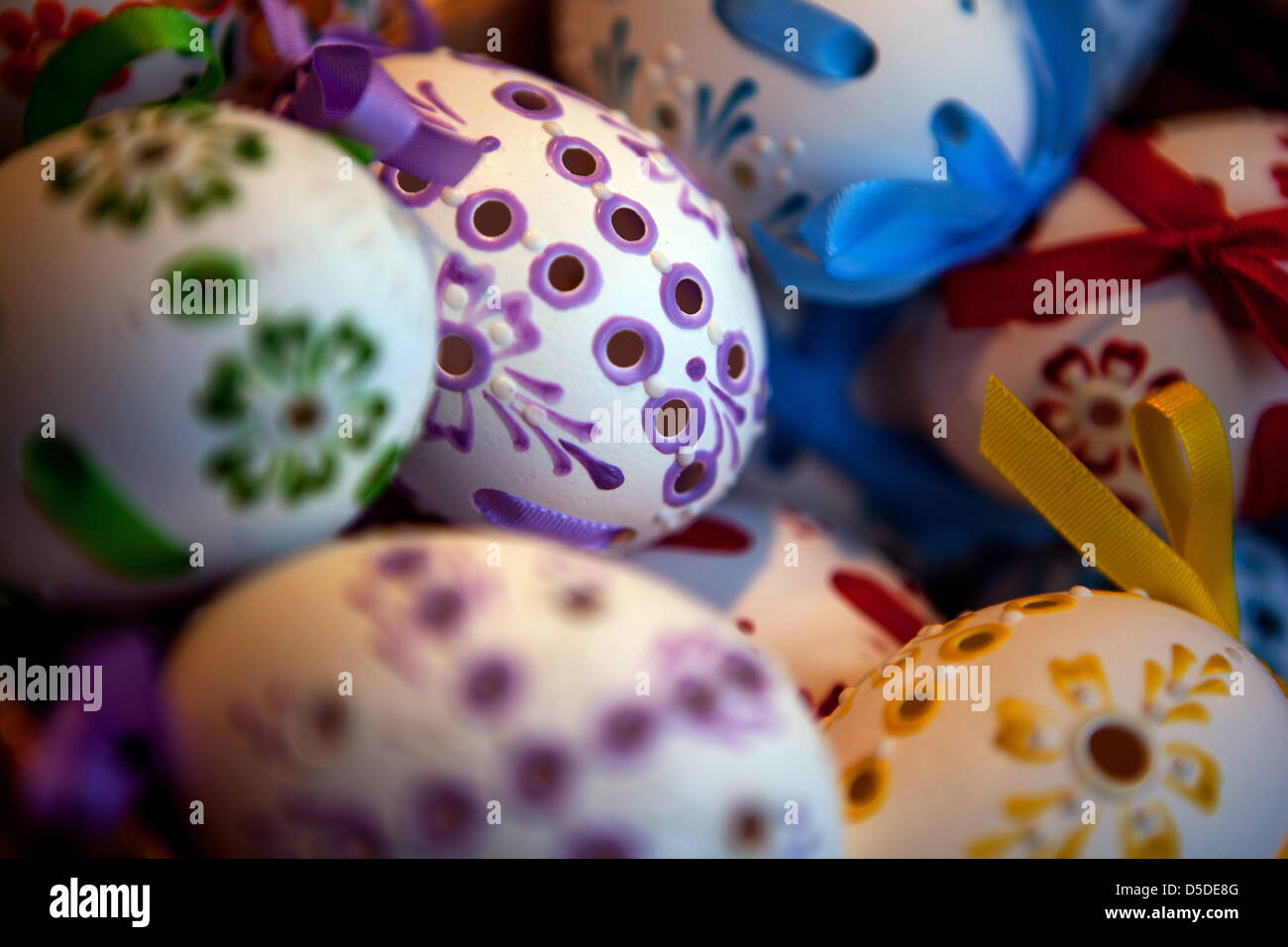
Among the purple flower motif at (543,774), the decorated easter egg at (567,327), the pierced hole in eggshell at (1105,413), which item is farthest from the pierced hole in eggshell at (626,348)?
the pierced hole in eggshell at (1105,413)

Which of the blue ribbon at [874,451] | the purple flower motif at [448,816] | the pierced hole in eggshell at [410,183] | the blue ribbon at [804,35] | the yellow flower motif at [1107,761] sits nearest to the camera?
the purple flower motif at [448,816]

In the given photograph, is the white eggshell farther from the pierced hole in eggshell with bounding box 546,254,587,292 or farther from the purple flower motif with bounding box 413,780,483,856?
the purple flower motif with bounding box 413,780,483,856

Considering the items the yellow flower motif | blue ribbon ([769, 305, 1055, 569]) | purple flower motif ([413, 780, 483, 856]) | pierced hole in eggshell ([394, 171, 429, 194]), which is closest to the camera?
purple flower motif ([413, 780, 483, 856])

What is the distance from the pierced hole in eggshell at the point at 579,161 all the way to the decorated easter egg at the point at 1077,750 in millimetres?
421

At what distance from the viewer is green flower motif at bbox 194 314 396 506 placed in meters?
0.55

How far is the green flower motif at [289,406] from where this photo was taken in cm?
55

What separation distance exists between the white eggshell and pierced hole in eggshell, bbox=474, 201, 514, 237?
25cm

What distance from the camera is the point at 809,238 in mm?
896

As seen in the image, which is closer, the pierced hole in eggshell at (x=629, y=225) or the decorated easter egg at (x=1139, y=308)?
the pierced hole in eggshell at (x=629, y=225)

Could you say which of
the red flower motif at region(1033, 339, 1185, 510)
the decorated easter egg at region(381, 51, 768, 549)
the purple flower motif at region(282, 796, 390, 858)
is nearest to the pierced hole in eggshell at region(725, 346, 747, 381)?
the decorated easter egg at region(381, 51, 768, 549)

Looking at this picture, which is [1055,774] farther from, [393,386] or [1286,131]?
[1286,131]

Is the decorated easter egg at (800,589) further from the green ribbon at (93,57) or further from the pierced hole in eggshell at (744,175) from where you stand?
the green ribbon at (93,57)

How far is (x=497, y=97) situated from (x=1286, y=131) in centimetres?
75
